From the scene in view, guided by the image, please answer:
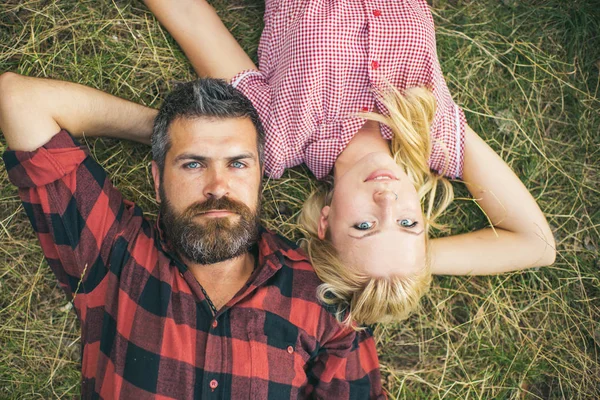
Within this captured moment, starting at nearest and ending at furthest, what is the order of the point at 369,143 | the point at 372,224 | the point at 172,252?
1. the point at 372,224
2. the point at 172,252
3. the point at 369,143

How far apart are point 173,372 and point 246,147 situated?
1419 mm

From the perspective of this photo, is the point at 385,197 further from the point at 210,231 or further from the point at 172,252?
the point at 172,252

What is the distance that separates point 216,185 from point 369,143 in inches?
49.6

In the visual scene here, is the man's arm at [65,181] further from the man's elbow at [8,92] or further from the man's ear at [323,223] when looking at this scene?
the man's ear at [323,223]

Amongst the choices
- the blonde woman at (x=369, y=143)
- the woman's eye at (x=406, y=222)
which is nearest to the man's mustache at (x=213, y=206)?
the blonde woman at (x=369, y=143)

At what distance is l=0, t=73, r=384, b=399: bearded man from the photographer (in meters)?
2.96

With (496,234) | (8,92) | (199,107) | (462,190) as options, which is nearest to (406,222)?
(496,234)

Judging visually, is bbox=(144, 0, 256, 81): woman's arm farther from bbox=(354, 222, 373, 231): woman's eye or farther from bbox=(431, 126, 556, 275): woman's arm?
bbox=(431, 126, 556, 275): woman's arm

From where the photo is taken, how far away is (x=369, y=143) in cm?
363

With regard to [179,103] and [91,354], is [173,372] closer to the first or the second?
[91,354]

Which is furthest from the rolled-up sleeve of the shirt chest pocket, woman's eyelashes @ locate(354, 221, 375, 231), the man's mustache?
woman's eyelashes @ locate(354, 221, 375, 231)

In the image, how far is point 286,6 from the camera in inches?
142

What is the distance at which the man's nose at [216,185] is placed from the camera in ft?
9.61

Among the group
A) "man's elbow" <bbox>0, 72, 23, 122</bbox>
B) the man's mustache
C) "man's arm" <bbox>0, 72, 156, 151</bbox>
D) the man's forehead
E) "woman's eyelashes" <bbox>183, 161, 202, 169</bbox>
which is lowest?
the man's mustache
